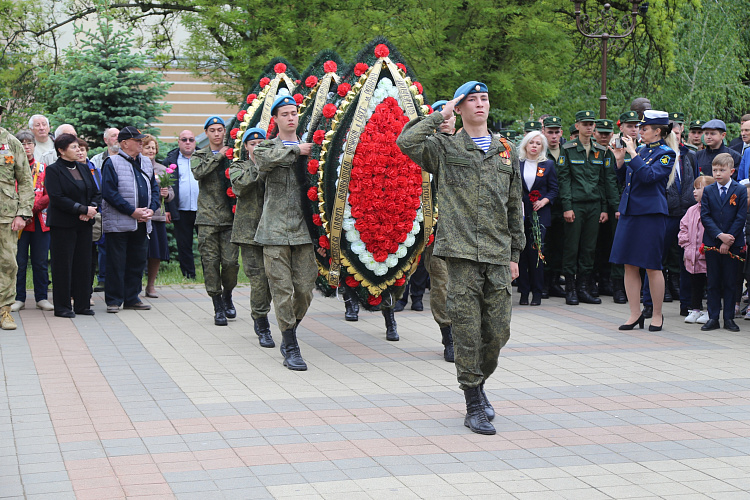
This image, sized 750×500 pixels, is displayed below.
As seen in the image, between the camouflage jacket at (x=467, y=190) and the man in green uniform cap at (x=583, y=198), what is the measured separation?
5.69m

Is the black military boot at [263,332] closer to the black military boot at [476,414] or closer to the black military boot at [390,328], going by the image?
the black military boot at [390,328]

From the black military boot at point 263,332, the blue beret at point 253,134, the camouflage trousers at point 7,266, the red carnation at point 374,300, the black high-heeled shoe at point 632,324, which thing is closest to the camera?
the red carnation at point 374,300

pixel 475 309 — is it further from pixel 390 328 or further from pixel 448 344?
pixel 390 328

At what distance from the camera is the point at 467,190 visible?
597 cm

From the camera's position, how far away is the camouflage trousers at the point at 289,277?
25.2 feet

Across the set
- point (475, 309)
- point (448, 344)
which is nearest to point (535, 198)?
→ point (448, 344)

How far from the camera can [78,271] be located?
10195 mm

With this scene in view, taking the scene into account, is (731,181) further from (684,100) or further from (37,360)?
(684,100)

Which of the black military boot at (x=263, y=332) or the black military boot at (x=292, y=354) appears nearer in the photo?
the black military boot at (x=292, y=354)

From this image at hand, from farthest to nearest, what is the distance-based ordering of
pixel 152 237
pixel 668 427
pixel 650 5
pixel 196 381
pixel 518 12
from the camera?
pixel 650 5 < pixel 518 12 < pixel 152 237 < pixel 196 381 < pixel 668 427

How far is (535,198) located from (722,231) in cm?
239

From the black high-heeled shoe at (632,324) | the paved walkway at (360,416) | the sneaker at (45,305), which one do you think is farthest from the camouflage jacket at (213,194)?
the black high-heeled shoe at (632,324)

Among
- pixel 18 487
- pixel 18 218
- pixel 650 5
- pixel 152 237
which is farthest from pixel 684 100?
pixel 18 487

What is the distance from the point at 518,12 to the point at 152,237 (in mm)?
8794
